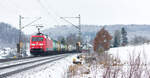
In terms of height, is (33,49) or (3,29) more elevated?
(3,29)

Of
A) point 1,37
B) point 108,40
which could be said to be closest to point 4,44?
point 1,37

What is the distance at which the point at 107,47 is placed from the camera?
174 feet

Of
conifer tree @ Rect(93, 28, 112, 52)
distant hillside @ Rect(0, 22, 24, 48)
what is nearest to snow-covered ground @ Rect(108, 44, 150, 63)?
conifer tree @ Rect(93, 28, 112, 52)

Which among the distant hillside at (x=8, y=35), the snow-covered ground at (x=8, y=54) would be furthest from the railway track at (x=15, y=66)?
the distant hillside at (x=8, y=35)

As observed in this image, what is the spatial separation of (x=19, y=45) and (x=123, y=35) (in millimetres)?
85846

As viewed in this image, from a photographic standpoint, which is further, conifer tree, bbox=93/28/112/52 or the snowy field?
conifer tree, bbox=93/28/112/52

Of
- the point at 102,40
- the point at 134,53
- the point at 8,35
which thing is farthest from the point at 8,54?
A: the point at 8,35

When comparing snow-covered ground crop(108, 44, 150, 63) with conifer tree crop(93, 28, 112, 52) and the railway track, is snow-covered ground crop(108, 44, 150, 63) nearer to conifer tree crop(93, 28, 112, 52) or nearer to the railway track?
the railway track

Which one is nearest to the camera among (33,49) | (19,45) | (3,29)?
(19,45)

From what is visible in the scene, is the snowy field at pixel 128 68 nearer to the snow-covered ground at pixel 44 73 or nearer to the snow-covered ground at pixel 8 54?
the snow-covered ground at pixel 44 73

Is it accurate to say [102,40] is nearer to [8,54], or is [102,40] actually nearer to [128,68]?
[8,54]

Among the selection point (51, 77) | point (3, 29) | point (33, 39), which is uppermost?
point (3, 29)

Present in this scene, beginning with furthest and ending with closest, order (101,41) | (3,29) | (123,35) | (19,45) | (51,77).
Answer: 1. (3,29)
2. (123,35)
3. (101,41)
4. (19,45)
5. (51,77)

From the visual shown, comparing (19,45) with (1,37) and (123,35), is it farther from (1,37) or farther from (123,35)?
(1,37)
